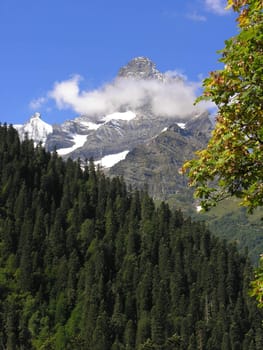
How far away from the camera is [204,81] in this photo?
1806cm

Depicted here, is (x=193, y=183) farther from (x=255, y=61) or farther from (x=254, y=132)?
(x=255, y=61)

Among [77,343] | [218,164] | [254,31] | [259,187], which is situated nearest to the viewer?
[254,31]

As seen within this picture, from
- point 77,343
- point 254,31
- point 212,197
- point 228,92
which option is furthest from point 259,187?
point 77,343

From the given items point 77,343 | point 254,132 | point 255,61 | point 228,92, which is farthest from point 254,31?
point 77,343

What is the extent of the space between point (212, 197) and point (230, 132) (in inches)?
96.5

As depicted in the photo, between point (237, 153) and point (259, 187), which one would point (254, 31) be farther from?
point (259, 187)

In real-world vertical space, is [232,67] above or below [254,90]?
above

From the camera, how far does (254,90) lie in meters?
16.5

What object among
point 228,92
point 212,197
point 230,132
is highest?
point 228,92

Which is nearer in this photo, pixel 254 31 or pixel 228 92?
pixel 254 31

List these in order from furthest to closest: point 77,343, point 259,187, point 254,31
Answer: point 77,343 → point 259,187 → point 254,31

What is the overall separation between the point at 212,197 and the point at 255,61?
4832mm

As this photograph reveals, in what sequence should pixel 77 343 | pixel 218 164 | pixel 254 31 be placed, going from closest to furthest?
pixel 254 31
pixel 218 164
pixel 77 343

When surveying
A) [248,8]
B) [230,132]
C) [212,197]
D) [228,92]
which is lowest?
[212,197]
